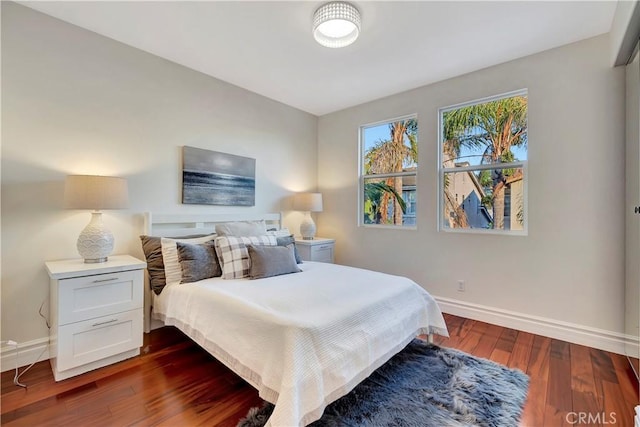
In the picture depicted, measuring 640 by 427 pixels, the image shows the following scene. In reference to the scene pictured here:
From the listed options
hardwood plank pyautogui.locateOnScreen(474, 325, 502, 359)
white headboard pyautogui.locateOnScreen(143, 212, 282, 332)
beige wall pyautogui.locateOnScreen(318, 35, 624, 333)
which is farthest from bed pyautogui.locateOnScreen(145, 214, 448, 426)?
beige wall pyautogui.locateOnScreen(318, 35, 624, 333)

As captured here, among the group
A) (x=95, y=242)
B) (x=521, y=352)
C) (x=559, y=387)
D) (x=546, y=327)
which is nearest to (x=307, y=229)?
(x=95, y=242)

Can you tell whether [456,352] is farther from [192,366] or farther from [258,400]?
[192,366]

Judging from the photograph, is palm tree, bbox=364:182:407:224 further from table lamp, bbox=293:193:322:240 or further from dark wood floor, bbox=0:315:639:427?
dark wood floor, bbox=0:315:639:427

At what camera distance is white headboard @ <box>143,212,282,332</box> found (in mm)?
2604

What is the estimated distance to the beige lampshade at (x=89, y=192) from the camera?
2.06 m

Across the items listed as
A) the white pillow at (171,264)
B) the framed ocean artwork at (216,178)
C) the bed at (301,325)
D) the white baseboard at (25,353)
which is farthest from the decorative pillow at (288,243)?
the white baseboard at (25,353)

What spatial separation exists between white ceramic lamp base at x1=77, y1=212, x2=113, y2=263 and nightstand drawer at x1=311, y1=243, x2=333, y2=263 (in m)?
2.14

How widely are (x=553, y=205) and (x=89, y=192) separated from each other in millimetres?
3812

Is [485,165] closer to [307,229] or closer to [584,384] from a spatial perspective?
[584,384]

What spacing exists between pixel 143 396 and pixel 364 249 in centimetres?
281

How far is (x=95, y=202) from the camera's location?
6.85 feet

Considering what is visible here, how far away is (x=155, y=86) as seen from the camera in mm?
2756

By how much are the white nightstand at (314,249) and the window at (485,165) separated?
1478 millimetres
